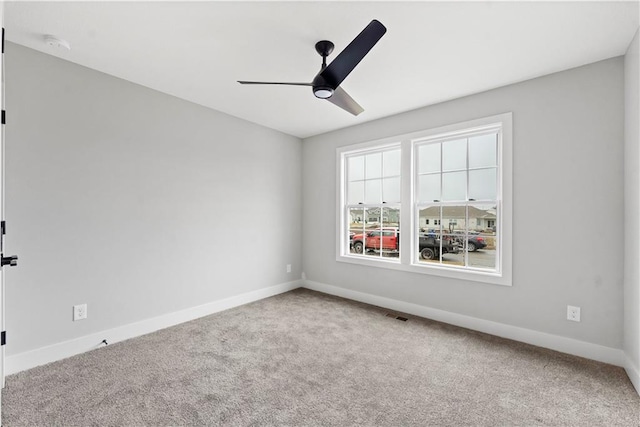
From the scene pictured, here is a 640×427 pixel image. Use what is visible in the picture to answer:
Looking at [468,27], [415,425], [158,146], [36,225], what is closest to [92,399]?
[36,225]

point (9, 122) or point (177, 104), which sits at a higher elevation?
point (177, 104)

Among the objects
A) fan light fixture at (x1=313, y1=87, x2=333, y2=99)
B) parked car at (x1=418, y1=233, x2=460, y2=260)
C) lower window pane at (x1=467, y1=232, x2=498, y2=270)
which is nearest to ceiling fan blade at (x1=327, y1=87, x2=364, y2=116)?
fan light fixture at (x1=313, y1=87, x2=333, y2=99)

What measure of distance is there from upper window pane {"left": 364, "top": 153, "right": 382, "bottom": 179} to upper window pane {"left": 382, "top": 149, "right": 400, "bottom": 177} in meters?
0.07

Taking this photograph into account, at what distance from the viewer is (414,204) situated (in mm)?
3707

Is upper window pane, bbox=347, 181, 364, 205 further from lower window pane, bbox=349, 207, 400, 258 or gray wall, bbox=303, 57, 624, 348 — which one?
gray wall, bbox=303, 57, 624, 348

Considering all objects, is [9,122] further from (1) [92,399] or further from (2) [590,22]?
(2) [590,22]

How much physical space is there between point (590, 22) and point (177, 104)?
3649 mm

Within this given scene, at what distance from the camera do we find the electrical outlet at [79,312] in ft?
8.52

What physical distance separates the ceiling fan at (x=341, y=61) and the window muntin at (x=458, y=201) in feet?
5.06

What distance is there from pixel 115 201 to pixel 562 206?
13.5 feet

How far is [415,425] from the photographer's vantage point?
1772mm

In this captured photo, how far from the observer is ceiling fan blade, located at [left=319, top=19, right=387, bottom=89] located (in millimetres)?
1766

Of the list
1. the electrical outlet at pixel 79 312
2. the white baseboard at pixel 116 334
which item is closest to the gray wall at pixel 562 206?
the white baseboard at pixel 116 334

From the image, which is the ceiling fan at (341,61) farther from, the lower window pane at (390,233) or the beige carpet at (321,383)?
the beige carpet at (321,383)
